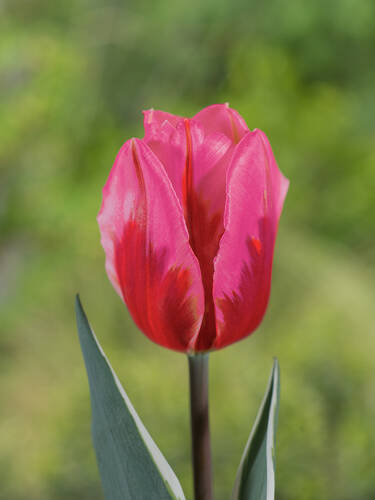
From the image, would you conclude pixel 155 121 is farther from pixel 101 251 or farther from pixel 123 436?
pixel 101 251

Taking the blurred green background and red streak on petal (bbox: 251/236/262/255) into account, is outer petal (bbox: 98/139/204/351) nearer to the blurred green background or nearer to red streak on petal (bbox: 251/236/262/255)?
red streak on petal (bbox: 251/236/262/255)

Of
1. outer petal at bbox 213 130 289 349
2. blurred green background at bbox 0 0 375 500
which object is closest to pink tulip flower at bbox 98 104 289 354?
outer petal at bbox 213 130 289 349

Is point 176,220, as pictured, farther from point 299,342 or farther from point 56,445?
point 299,342

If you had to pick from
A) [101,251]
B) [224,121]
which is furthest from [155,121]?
[101,251]

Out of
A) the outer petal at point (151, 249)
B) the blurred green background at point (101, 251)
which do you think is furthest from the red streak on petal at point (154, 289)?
the blurred green background at point (101, 251)

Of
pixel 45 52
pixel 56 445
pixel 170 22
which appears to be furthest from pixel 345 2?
pixel 56 445
